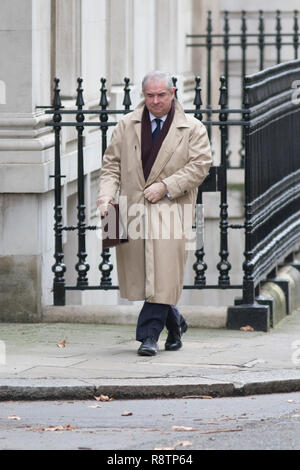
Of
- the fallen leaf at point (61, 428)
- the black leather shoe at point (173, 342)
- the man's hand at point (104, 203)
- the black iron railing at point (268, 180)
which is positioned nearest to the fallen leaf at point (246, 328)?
the black iron railing at point (268, 180)

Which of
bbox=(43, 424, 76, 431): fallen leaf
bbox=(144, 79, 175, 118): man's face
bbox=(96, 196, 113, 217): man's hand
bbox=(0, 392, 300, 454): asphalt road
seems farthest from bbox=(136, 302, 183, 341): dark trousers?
bbox=(43, 424, 76, 431): fallen leaf

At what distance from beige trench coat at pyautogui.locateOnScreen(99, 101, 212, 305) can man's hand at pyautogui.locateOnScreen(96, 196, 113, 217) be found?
0.18 feet

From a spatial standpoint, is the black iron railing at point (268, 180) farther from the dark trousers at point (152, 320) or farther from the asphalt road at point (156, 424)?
the asphalt road at point (156, 424)

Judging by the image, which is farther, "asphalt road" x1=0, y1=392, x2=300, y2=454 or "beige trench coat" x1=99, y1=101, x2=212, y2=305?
"beige trench coat" x1=99, y1=101, x2=212, y2=305

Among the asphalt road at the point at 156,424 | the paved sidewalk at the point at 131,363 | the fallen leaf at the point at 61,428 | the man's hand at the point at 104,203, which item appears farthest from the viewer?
the man's hand at the point at 104,203

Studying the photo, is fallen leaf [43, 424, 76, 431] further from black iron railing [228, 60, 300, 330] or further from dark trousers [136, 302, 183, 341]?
black iron railing [228, 60, 300, 330]

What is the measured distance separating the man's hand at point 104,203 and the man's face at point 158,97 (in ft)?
1.98

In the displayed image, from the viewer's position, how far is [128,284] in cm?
976

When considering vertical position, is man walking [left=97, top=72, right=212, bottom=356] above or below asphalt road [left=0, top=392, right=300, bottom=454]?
above

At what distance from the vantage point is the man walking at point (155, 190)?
9.58 metres

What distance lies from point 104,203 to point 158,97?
728 millimetres

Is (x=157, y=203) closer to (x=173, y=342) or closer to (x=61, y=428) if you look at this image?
(x=173, y=342)

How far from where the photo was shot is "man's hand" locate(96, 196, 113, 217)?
946 centimetres
